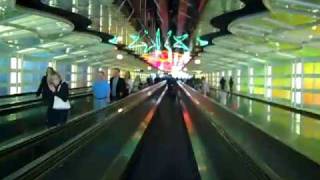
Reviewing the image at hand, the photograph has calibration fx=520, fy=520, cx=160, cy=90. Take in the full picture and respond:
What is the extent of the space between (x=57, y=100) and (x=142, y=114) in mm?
6869

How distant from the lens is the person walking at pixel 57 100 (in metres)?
9.34

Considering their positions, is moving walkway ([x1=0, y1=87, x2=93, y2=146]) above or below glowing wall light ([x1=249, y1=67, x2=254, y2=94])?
below

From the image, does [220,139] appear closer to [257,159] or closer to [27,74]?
[257,159]

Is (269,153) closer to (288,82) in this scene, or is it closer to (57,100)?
(57,100)

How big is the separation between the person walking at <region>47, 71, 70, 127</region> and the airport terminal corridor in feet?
0.06

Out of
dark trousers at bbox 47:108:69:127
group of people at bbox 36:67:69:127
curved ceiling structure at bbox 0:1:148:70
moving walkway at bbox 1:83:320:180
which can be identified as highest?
curved ceiling structure at bbox 0:1:148:70

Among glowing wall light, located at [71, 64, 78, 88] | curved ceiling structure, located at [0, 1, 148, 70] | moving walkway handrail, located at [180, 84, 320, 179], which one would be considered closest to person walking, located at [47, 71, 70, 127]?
curved ceiling structure, located at [0, 1, 148, 70]

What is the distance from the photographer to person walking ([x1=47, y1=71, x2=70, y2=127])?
30.6ft

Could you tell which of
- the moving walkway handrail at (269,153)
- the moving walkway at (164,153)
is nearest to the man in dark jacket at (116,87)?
the moving walkway at (164,153)

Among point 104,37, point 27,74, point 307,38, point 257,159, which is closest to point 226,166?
point 257,159

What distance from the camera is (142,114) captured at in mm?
16125

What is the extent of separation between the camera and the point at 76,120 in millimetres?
8562

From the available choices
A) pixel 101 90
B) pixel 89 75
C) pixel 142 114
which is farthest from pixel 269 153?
pixel 89 75

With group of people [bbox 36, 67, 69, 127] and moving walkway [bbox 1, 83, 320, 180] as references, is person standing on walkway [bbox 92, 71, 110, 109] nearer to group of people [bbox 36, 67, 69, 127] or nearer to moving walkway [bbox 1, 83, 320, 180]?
moving walkway [bbox 1, 83, 320, 180]
